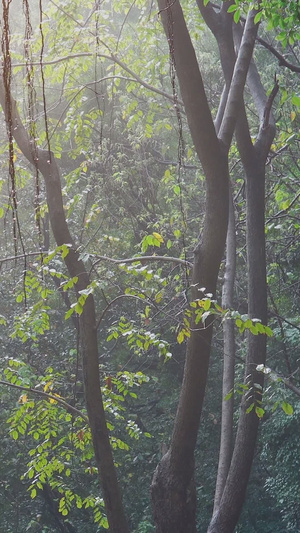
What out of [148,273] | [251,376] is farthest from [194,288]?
[251,376]

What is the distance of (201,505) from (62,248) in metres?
5.91

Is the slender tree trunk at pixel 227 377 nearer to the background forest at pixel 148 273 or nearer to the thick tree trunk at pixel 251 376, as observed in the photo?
the background forest at pixel 148 273

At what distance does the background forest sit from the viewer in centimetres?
285

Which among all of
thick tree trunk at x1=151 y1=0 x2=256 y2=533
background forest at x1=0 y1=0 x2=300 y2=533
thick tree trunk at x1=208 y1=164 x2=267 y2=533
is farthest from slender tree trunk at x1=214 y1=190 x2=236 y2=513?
thick tree trunk at x1=151 y1=0 x2=256 y2=533

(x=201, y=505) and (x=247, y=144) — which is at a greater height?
(x=247, y=144)

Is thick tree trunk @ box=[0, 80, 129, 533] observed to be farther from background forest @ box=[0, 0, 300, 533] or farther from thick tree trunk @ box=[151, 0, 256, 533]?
thick tree trunk @ box=[151, 0, 256, 533]

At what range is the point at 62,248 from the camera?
2852 millimetres

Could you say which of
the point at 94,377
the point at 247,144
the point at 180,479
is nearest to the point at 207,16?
the point at 247,144

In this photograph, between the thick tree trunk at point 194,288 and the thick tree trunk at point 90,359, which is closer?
the thick tree trunk at point 194,288

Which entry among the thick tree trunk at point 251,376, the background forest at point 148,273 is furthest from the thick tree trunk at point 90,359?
the thick tree trunk at point 251,376

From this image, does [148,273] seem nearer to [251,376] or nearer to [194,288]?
[194,288]

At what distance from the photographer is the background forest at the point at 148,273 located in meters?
2.85

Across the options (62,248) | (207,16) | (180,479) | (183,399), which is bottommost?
(180,479)

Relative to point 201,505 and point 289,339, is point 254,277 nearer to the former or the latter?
point 289,339
